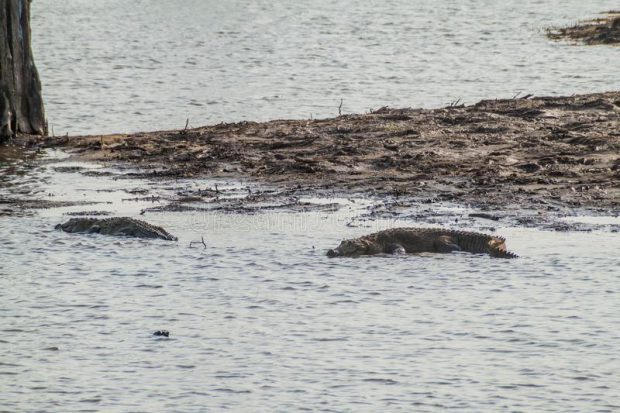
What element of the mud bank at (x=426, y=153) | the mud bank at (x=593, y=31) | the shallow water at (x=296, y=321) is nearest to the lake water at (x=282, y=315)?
the shallow water at (x=296, y=321)

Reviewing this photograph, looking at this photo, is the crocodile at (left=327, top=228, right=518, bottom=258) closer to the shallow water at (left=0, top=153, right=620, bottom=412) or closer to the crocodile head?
the crocodile head

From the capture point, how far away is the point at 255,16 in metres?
60.9

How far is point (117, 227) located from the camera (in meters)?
16.0

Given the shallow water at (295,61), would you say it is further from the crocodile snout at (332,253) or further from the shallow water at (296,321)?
the crocodile snout at (332,253)

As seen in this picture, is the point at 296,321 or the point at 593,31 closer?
the point at 296,321

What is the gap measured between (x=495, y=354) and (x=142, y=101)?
20.3m

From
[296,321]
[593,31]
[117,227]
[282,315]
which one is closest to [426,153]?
[117,227]

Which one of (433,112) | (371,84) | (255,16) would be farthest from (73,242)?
(255,16)

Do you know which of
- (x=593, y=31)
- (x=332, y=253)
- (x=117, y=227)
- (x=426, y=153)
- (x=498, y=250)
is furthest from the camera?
(x=593, y=31)

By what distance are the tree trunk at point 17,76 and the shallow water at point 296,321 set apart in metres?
5.85

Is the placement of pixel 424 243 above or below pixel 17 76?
below

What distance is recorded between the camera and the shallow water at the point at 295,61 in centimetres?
2981

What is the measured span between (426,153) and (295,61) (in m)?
20.9

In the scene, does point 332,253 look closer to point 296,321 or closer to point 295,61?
point 296,321
